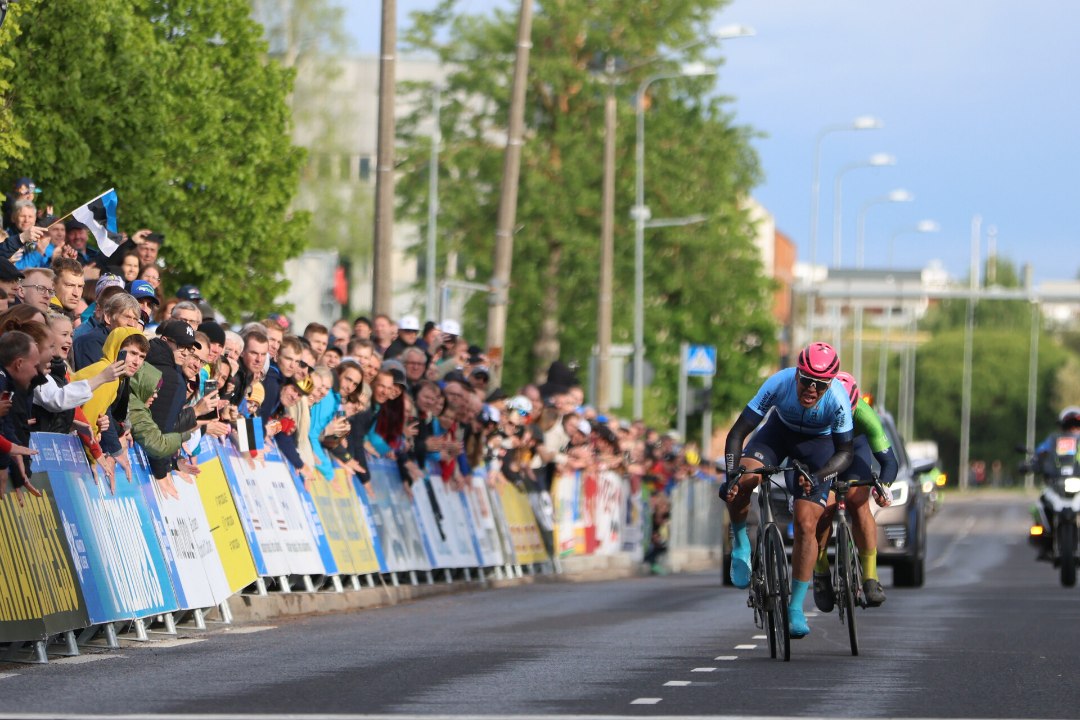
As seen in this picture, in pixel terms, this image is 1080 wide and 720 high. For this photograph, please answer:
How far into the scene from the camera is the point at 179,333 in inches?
623

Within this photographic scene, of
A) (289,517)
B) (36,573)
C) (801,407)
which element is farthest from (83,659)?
(289,517)

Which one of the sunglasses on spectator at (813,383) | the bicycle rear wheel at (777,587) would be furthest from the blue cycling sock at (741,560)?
the sunglasses on spectator at (813,383)

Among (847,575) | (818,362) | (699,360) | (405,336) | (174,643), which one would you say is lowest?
(174,643)

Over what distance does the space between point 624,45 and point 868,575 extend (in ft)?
160

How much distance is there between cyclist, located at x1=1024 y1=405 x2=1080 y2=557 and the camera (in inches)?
1064

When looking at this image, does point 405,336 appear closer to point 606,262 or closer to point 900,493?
point 900,493

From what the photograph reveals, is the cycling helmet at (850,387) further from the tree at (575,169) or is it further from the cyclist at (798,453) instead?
the tree at (575,169)

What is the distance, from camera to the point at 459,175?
2554 inches

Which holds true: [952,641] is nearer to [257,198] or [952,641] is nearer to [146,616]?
[146,616]

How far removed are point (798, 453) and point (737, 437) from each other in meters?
0.49

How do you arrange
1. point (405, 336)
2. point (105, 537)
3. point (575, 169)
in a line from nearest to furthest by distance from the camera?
point (105, 537) → point (405, 336) → point (575, 169)

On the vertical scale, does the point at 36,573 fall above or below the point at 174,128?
below

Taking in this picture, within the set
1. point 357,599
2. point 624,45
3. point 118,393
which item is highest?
point 624,45

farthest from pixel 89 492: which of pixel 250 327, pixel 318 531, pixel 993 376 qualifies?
pixel 993 376
